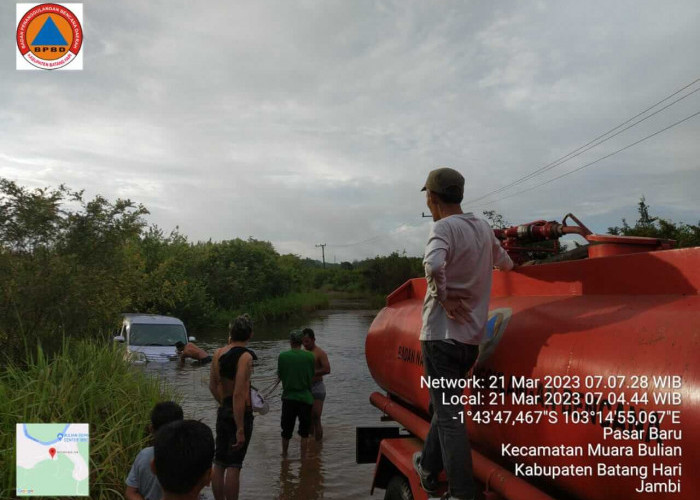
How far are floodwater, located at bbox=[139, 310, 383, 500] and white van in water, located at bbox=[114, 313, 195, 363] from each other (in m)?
0.35

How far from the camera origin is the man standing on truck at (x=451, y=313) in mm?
2971

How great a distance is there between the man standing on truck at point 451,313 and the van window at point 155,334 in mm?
11647

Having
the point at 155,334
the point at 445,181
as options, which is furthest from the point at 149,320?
the point at 445,181

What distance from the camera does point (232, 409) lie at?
534 centimetres

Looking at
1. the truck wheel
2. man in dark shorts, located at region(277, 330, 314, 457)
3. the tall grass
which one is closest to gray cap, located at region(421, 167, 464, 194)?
the truck wheel

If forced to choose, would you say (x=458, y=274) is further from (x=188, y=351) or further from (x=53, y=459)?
(x=188, y=351)

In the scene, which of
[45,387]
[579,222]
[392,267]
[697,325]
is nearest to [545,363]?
[697,325]

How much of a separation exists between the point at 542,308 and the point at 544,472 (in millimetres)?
864

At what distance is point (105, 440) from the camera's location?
539 centimetres

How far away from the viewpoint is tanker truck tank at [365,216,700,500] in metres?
2.15

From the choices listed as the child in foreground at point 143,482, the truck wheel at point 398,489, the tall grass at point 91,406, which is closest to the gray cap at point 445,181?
the truck wheel at point 398,489

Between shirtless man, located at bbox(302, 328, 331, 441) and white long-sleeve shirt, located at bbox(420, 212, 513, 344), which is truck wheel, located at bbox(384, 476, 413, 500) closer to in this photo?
white long-sleeve shirt, located at bbox(420, 212, 513, 344)

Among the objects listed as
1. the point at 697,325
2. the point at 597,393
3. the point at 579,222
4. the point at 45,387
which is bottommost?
the point at 45,387

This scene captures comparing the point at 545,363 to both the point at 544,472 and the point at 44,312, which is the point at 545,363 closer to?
the point at 544,472
